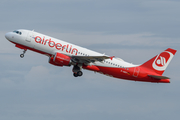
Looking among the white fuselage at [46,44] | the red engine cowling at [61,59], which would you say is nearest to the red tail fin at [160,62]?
the white fuselage at [46,44]

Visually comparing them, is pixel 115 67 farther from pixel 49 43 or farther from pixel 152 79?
pixel 49 43

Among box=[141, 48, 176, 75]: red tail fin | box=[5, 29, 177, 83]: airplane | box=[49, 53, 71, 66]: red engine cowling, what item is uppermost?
box=[141, 48, 176, 75]: red tail fin

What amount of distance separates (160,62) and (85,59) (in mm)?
14861

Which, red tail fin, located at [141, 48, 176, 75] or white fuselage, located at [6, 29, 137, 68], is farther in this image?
red tail fin, located at [141, 48, 176, 75]

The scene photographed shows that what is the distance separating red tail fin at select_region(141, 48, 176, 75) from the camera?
60781 mm

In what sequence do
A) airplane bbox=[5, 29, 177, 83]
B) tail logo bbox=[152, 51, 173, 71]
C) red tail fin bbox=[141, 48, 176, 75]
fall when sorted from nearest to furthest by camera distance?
airplane bbox=[5, 29, 177, 83] → red tail fin bbox=[141, 48, 176, 75] → tail logo bbox=[152, 51, 173, 71]

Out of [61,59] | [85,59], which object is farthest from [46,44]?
[85,59]

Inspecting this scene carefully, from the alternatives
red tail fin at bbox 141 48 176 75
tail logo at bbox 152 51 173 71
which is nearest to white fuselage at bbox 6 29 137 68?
red tail fin at bbox 141 48 176 75

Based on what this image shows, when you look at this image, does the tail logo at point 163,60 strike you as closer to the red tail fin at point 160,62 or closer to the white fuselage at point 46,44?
the red tail fin at point 160,62

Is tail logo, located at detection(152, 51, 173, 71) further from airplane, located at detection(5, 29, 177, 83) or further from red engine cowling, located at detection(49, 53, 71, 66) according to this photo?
red engine cowling, located at detection(49, 53, 71, 66)

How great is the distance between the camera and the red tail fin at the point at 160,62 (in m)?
60.8

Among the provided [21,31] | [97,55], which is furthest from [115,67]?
[21,31]

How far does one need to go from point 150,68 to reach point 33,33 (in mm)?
21792

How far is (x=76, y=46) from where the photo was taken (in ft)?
185
